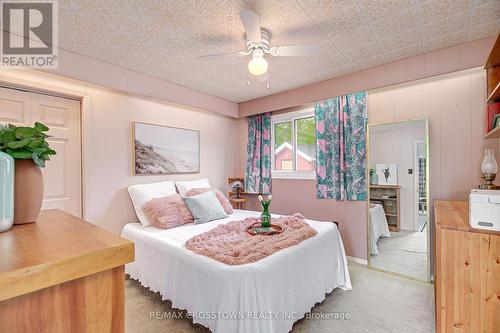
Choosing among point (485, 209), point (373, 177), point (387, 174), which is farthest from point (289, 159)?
point (485, 209)

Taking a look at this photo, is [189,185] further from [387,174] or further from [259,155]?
[387,174]

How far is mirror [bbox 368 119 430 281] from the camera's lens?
271 cm

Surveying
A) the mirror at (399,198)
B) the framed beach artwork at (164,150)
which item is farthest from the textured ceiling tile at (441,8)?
the framed beach artwork at (164,150)

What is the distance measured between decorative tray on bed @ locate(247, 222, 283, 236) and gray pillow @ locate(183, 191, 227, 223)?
0.68 metres

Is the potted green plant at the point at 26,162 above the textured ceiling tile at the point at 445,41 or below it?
below

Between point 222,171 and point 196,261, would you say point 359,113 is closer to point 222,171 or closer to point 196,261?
point 222,171

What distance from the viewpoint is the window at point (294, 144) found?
3688mm

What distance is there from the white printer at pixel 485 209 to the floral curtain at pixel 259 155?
9.21 ft

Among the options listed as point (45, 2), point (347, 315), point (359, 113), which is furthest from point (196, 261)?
point (359, 113)

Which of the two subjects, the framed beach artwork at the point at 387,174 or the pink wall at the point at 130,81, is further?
the framed beach artwork at the point at 387,174

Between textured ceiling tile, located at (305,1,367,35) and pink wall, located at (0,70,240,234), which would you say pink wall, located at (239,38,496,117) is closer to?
textured ceiling tile, located at (305,1,367,35)

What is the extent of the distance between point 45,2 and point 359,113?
129 inches

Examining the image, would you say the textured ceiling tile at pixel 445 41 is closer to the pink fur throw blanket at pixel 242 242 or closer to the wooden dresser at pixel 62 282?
the pink fur throw blanket at pixel 242 242

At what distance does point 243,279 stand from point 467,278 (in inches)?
55.2
